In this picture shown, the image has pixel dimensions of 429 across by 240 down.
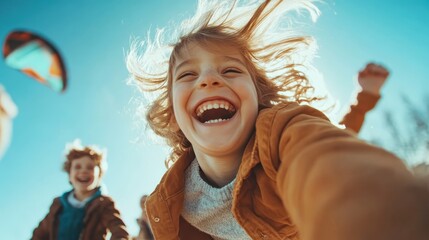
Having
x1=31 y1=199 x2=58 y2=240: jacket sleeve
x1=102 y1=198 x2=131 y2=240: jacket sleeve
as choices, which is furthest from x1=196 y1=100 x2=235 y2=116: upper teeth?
x1=31 y1=199 x2=58 y2=240: jacket sleeve

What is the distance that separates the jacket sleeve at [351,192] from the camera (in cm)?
49

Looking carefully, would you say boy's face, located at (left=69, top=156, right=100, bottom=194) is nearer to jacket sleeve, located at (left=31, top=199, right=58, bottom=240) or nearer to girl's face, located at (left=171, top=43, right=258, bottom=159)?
jacket sleeve, located at (left=31, top=199, right=58, bottom=240)

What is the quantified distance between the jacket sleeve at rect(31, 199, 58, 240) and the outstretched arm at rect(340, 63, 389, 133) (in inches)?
141

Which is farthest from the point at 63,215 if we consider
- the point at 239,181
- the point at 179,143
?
the point at 239,181

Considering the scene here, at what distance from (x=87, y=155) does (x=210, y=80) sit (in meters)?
3.54

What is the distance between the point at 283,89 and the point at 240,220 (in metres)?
1.17

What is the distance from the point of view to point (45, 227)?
14.3 feet

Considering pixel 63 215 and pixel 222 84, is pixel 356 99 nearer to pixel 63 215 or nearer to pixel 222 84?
pixel 222 84

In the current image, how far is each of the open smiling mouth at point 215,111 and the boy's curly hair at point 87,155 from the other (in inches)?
125

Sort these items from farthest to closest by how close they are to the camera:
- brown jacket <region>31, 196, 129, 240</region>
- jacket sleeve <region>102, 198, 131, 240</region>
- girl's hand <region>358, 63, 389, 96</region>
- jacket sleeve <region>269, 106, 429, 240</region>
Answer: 1. brown jacket <region>31, 196, 129, 240</region>
2. jacket sleeve <region>102, 198, 131, 240</region>
3. girl's hand <region>358, 63, 389, 96</region>
4. jacket sleeve <region>269, 106, 429, 240</region>

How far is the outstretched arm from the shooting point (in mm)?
2770

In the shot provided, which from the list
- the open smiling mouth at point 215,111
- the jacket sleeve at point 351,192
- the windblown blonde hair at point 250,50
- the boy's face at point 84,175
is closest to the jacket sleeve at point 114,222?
the boy's face at point 84,175

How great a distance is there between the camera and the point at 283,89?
2.42 m

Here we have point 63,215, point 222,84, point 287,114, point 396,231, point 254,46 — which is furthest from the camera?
point 63,215
